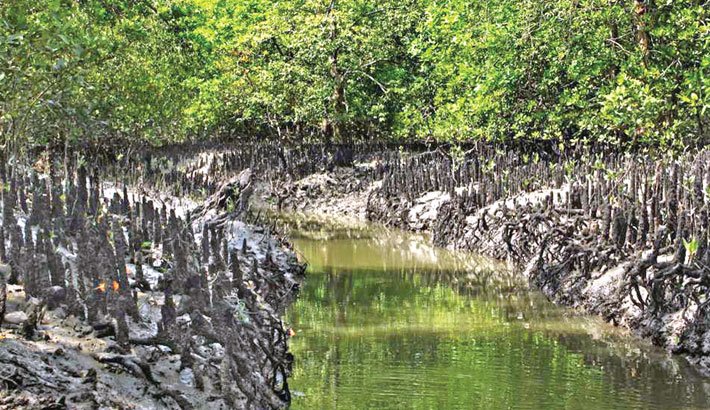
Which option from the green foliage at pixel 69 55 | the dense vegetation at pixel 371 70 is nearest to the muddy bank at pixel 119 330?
the green foliage at pixel 69 55

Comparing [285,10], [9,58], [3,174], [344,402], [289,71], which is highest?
[285,10]

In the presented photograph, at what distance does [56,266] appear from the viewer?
5371 mm

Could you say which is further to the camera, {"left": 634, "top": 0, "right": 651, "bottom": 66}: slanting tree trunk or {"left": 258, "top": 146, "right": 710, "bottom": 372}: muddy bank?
{"left": 634, "top": 0, "right": 651, "bottom": 66}: slanting tree trunk

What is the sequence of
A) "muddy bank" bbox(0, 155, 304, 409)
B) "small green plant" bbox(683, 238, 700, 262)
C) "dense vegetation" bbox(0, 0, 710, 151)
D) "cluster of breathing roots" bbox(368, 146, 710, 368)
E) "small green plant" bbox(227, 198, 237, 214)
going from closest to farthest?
1. "muddy bank" bbox(0, 155, 304, 409)
2. "small green plant" bbox(683, 238, 700, 262)
3. "cluster of breathing roots" bbox(368, 146, 710, 368)
4. "dense vegetation" bbox(0, 0, 710, 151)
5. "small green plant" bbox(227, 198, 237, 214)

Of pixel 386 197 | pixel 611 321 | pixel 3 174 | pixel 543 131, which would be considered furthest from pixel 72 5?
pixel 543 131

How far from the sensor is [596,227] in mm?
10156

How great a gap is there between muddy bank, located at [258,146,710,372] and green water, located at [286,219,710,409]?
0.83 ft

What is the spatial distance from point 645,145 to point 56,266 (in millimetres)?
13502

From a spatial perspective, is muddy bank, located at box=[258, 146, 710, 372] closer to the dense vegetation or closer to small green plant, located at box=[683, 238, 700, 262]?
small green plant, located at box=[683, 238, 700, 262]

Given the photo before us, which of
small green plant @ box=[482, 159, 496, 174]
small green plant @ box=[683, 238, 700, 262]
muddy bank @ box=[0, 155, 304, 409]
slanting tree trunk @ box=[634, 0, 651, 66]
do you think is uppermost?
slanting tree trunk @ box=[634, 0, 651, 66]

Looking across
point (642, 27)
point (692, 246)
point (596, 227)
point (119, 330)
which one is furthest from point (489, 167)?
point (119, 330)

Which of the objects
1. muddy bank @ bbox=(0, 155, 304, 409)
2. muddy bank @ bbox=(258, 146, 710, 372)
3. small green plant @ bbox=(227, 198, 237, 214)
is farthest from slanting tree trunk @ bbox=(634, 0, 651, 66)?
muddy bank @ bbox=(0, 155, 304, 409)

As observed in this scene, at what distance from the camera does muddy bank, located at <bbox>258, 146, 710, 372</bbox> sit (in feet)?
25.5

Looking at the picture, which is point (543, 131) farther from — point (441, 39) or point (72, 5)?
point (72, 5)
